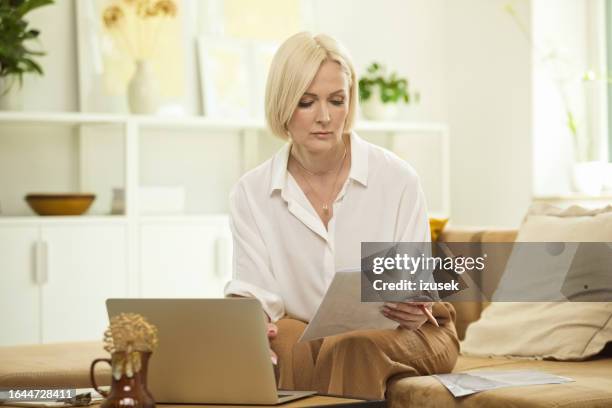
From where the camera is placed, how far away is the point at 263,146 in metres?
5.15

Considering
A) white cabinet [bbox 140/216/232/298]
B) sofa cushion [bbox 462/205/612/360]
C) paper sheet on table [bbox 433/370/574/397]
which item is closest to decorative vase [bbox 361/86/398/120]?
white cabinet [bbox 140/216/232/298]

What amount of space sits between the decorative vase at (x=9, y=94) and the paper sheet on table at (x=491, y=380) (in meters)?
2.67

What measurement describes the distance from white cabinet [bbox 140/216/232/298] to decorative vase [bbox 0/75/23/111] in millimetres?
773

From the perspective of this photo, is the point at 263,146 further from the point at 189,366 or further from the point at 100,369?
the point at 189,366

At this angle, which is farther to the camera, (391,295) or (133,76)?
(133,76)

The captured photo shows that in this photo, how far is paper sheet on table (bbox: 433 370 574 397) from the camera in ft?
7.44

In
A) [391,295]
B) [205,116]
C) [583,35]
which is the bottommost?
[391,295]

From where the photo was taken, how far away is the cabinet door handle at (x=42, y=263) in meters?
4.28

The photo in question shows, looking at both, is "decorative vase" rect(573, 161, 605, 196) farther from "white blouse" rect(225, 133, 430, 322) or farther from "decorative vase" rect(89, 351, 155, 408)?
"decorative vase" rect(89, 351, 155, 408)

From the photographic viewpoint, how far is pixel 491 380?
2.36 metres

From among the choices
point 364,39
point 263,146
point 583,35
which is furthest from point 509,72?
point 263,146

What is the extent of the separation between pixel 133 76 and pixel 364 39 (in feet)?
4.60

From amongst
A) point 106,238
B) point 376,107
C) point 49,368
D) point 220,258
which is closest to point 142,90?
point 106,238

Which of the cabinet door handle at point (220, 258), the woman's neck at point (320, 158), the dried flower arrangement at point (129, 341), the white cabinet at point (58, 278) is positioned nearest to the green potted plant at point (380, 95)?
the cabinet door handle at point (220, 258)
